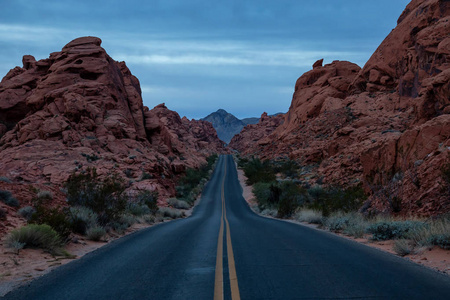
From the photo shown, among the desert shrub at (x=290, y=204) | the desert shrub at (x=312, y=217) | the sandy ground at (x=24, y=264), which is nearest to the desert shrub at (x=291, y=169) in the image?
the desert shrub at (x=290, y=204)

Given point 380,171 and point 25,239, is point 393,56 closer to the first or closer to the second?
point 380,171

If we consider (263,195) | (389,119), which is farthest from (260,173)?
(389,119)

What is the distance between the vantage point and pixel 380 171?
60.5 ft

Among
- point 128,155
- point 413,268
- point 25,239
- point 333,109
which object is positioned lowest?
point 413,268

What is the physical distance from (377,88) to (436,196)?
1881 inches

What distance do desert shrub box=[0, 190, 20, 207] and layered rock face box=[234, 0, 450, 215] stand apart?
1429 cm

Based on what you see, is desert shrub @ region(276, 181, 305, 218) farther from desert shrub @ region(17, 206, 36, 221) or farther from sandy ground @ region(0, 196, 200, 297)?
sandy ground @ region(0, 196, 200, 297)

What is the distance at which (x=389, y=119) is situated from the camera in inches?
Result: 1735

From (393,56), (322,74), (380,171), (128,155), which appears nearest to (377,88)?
(393,56)

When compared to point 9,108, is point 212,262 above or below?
below

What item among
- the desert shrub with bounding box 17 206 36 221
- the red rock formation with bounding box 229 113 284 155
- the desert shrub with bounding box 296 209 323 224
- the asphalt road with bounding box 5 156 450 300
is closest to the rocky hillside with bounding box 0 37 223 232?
the desert shrub with bounding box 296 209 323 224

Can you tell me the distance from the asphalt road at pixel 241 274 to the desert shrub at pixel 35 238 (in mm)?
1176

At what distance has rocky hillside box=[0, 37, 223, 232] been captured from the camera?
3588 cm

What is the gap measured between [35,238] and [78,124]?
36.7 m
